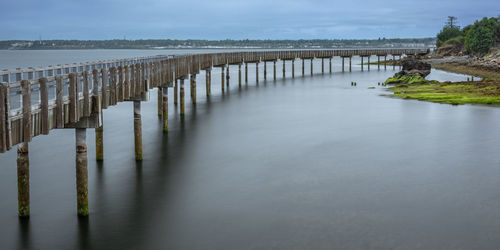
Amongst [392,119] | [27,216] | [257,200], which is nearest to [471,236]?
[257,200]

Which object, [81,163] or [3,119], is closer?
[3,119]

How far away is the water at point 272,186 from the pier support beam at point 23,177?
Result: 0.52 meters

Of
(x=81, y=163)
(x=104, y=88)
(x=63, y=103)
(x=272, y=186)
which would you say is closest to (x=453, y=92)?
(x=272, y=186)

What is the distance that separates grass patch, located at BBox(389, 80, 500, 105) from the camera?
49.2 metres

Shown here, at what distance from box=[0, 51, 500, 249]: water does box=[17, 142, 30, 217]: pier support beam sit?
522mm

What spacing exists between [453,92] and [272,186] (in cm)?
3638

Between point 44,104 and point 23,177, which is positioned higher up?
point 44,104

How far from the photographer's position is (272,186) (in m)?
23.9

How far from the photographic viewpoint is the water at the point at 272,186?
18047 millimetres

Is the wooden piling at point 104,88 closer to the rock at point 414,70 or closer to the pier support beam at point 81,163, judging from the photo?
the pier support beam at point 81,163

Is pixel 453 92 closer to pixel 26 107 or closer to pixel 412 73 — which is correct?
pixel 412 73

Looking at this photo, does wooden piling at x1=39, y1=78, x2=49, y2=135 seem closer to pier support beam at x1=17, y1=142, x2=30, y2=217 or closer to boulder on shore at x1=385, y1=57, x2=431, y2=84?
pier support beam at x1=17, y1=142, x2=30, y2=217

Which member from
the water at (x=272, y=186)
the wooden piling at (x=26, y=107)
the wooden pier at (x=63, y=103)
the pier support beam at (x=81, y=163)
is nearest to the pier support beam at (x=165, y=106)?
the water at (x=272, y=186)

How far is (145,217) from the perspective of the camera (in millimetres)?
19938
